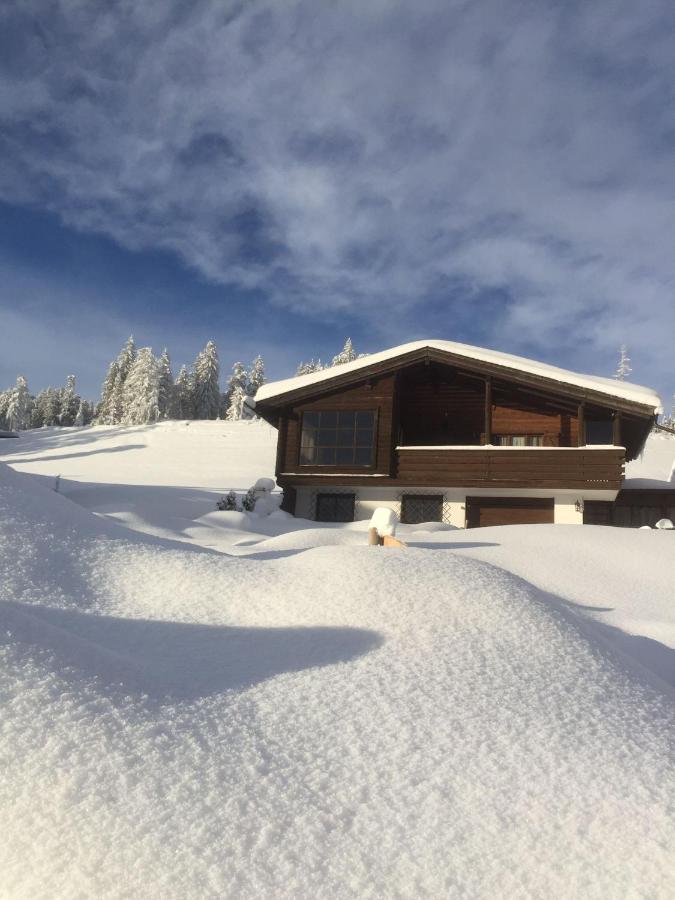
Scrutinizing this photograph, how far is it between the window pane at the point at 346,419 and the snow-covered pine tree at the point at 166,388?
167 ft

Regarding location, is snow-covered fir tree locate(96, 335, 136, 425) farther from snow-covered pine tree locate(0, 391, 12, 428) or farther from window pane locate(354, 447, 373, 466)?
Result: window pane locate(354, 447, 373, 466)

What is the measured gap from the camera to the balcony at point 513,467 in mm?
14656

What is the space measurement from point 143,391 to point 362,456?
171 feet

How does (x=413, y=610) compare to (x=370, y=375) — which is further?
(x=370, y=375)

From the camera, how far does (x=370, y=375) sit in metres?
16.7

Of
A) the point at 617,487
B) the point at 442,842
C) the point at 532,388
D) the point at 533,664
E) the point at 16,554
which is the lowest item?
the point at 442,842

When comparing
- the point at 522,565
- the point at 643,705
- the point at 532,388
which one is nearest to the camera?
the point at 643,705

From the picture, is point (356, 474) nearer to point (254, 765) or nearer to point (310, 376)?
point (310, 376)

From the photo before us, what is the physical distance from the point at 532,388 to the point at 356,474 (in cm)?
531

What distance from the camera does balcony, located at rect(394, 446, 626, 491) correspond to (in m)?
14.7

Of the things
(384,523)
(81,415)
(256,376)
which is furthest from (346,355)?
(384,523)

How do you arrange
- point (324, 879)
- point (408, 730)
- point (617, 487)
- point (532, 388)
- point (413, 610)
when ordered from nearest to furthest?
1. point (324, 879)
2. point (408, 730)
3. point (413, 610)
4. point (617, 487)
5. point (532, 388)

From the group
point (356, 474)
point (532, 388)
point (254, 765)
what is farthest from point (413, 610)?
point (532, 388)

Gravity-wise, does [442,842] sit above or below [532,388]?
below
